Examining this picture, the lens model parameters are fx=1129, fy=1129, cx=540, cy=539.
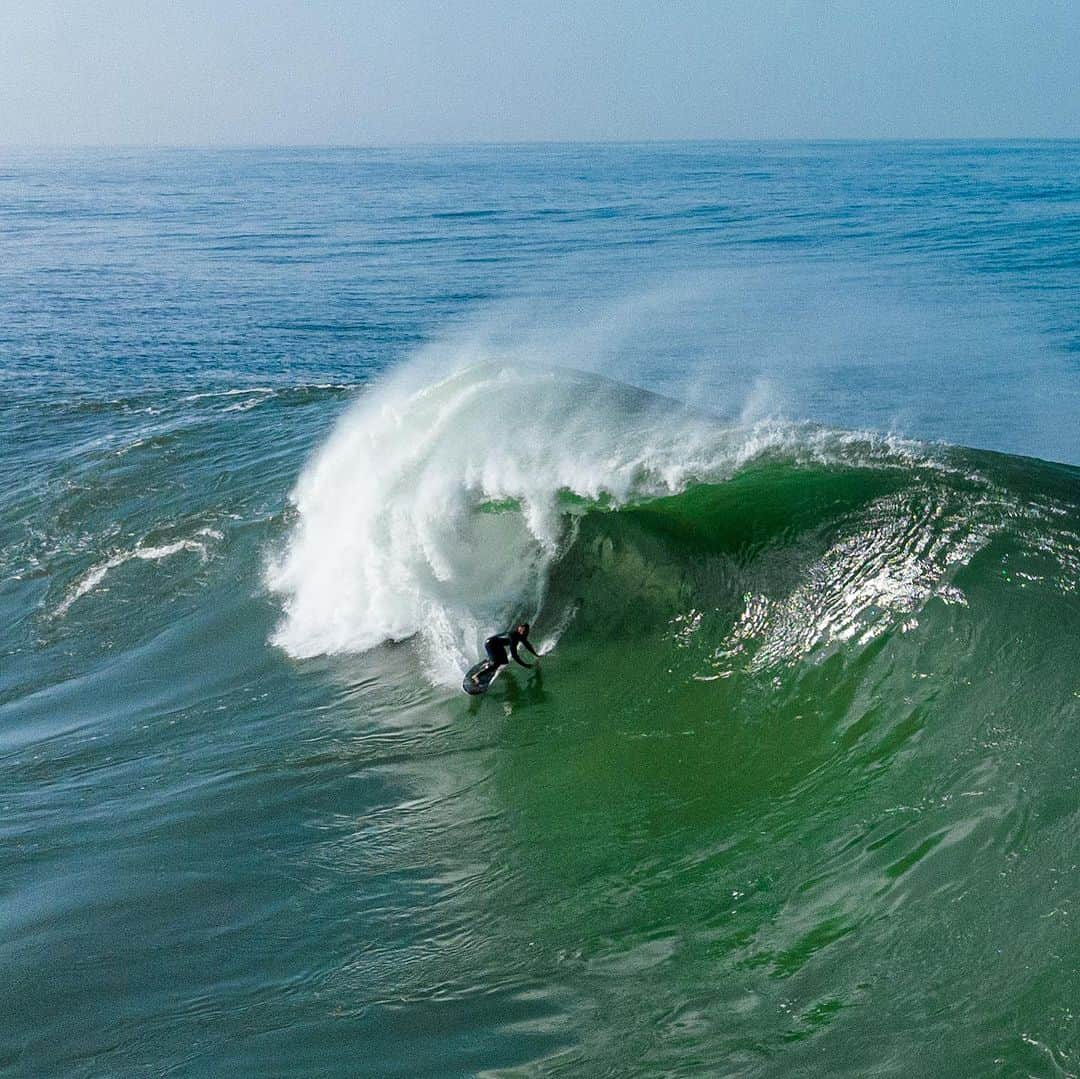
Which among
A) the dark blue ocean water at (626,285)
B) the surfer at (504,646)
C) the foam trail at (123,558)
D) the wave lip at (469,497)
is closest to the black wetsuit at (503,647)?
the surfer at (504,646)

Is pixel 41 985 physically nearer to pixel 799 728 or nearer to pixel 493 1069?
pixel 493 1069

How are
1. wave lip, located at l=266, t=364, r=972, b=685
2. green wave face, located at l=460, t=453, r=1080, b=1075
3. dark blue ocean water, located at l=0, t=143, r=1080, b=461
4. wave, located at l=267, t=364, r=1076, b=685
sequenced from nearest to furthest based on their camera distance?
green wave face, located at l=460, t=453, r=1080, b=1075 → wave, located at l=267, t=364, r=1076, b=685 → wave lip, located at l=266, t=364, r=972, b=685 → dark blue ocean water, located at l=0, t=143, r=1080, b=461

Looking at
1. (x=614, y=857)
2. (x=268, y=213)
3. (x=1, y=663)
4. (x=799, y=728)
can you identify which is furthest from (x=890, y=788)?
(x=268, y=213)

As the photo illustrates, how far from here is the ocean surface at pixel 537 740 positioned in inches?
215

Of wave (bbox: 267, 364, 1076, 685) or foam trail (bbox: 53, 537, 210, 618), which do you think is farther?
foam trail (bbox: 53, 537, 210, 618)

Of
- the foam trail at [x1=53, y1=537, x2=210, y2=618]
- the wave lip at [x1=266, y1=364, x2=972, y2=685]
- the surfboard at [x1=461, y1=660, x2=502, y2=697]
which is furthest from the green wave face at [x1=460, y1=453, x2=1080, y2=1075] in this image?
the foam trail at [x1=53, y1=537, x2=210, y2=618]

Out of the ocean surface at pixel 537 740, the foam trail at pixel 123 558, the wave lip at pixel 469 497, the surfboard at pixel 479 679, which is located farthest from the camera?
the foam trail at pixel 123 558

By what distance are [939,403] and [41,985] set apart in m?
17.7

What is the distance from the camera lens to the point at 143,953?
6180 millimetres

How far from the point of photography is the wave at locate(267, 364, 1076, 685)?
868 cm

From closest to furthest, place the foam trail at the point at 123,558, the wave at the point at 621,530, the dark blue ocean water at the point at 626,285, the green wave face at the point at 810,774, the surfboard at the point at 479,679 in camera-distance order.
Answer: the green wave face at the point at 810,774 → the wave at the point at 621,530 → the surfboard at the point at 479,679 → the foam trail at the point at 123,558 → the dark blue ocean water at the point at 626,285

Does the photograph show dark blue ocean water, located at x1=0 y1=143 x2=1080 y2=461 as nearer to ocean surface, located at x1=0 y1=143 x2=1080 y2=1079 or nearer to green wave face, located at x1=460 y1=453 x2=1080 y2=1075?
ocean surface, located at x1=0 y1=143 x2=1080 y2=1079

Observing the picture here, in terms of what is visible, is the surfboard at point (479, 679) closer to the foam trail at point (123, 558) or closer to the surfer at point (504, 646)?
the surfer at point (504, 646)

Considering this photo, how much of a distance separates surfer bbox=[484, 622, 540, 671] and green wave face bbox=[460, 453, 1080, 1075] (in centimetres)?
20
